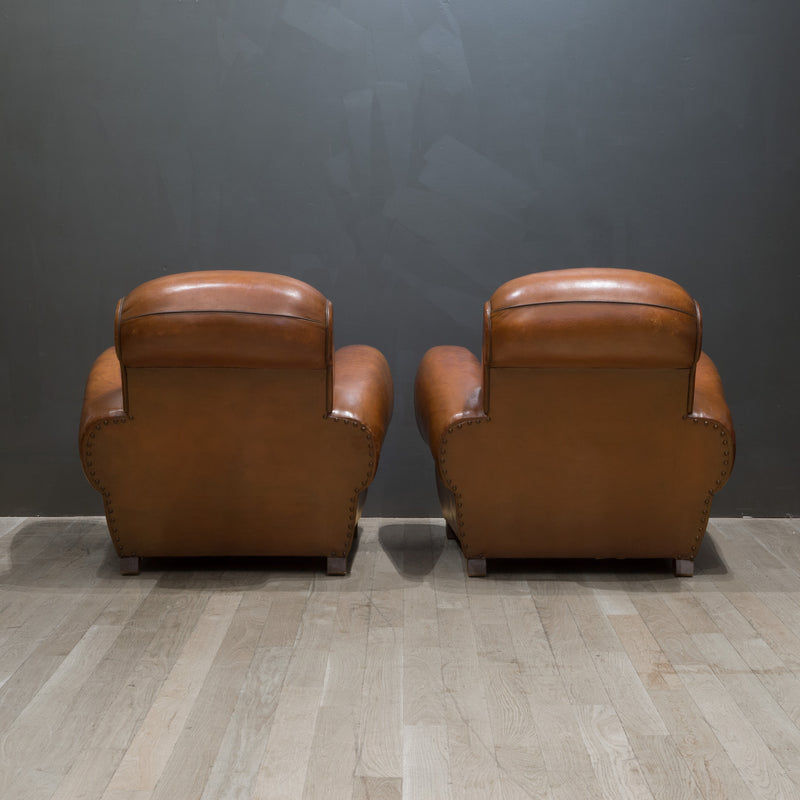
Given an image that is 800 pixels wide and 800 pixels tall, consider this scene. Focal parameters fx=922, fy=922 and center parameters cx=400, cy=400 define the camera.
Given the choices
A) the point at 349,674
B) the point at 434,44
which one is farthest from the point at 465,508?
the point at 434,44

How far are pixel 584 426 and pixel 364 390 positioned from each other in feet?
2.18

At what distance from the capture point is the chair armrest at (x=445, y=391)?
2699 millimetres

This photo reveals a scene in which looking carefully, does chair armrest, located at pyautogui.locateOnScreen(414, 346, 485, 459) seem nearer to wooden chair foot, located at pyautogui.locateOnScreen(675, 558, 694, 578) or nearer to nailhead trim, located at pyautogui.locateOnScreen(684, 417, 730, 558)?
nailhead trim, located at pyautogui.locateOnScreen(684, 417, 730, 558)

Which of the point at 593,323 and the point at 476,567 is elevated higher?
the point at 593,323

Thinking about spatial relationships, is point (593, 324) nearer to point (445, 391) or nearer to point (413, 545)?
point (445, 391)

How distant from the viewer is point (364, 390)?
2.80 metres

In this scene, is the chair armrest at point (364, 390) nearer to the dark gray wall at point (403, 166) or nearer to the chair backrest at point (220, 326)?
the chair backrest at point (220, 326)

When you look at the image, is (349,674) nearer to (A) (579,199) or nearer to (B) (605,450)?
(B) (605,450)

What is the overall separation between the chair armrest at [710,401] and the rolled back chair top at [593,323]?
0.52ft

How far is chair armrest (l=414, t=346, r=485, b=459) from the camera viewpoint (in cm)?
270

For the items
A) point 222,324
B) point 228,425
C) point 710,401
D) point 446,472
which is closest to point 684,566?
point 710,401

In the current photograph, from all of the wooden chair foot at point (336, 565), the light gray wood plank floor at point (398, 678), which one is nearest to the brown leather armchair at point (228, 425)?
the wooden chair foot at point (336, 565)

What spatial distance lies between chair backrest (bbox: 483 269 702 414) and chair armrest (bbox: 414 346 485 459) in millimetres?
152

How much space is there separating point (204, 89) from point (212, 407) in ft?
4.33
